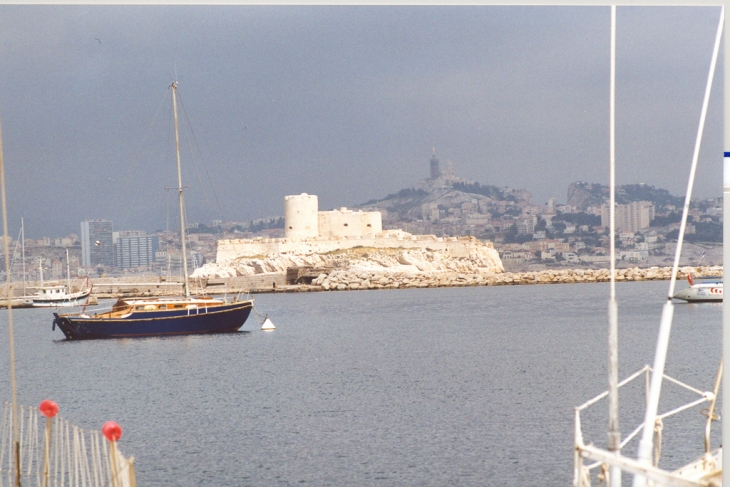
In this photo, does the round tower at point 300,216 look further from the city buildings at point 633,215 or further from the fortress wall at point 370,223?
the city buildings at point 633,215

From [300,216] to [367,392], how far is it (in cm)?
2287

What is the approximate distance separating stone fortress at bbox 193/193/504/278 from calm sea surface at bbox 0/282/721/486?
13562 mm

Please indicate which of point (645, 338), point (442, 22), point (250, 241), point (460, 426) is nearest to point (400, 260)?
point (250, 241)

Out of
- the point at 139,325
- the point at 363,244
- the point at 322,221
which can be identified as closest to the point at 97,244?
the point at 139,325

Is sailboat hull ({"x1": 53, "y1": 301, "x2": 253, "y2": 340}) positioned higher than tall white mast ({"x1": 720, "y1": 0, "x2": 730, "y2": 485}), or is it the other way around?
tall white mast ({"x1": 720, "y1": 0, "x2": 730, "y2": 485})

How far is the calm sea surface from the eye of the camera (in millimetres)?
6141

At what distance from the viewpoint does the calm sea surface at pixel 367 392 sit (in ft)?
20.1

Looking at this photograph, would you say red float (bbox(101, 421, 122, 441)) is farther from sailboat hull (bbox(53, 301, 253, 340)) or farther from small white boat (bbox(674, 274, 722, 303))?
small white boat (bbox(674, 274, 722, 303))

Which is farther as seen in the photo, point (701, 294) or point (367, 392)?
point (701, 294)

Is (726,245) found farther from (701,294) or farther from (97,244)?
(701,294)

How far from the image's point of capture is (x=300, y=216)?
1244 inches

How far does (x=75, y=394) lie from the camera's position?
32.3 ft

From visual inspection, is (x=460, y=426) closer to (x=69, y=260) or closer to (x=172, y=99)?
(x=172, y=99)

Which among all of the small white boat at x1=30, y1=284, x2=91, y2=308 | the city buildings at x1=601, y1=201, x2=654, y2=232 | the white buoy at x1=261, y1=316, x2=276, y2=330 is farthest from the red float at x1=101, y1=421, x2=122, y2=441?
the city buildings at x1=601, y1=201, x2=654, y2=232
